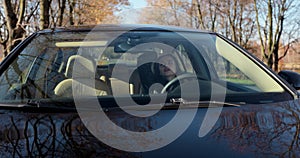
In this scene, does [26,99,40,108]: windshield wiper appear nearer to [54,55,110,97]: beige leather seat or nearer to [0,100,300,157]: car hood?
[0,100,300,157]: car hood

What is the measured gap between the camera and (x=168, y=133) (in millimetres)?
1506

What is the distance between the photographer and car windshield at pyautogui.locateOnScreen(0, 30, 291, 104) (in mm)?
2016

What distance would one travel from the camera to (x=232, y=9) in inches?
1033

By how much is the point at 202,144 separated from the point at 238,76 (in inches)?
51.9

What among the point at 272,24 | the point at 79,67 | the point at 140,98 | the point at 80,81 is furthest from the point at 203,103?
the point at 272,24

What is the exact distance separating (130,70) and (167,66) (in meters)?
0.45

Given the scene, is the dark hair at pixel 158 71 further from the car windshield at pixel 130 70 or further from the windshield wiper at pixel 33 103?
the windshield wiper at pixel 33 103

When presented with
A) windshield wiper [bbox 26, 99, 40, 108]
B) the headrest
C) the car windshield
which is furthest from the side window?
the headrest

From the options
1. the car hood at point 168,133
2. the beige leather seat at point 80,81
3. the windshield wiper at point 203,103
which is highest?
the beige leather seat at point 80,81

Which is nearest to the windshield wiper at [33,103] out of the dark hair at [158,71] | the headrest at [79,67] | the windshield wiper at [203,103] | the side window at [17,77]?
the side window at [17,77]

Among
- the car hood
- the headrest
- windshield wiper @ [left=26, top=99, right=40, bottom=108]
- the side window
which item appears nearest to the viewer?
the car hood

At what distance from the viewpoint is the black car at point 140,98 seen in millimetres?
1392

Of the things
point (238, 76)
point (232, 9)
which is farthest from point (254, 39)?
point (238, 76)

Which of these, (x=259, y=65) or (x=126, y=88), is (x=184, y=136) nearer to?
(x=126, y=88)
